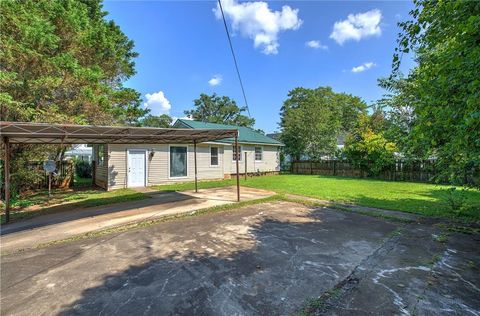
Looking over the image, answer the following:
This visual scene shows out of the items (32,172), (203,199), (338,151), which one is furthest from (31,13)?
(338,151)

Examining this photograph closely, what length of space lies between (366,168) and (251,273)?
650 inches

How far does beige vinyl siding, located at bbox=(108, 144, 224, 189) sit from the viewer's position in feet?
39.1

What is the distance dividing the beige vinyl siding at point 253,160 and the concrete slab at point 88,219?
8504 mm

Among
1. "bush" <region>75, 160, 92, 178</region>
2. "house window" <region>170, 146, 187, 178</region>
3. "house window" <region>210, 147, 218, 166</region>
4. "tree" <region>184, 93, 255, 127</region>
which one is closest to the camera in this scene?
"house window" <region>170, 146, 187, 178</region>

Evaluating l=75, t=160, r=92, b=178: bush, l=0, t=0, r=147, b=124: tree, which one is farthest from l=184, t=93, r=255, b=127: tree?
l=0, t=0, r=147, b=124: tree

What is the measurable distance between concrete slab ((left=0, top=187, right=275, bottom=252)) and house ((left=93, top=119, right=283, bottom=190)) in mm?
→ 4023

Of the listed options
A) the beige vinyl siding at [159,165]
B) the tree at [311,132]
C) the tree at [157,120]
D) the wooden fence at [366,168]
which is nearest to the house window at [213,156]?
the beige vinyl siding at [159,165]

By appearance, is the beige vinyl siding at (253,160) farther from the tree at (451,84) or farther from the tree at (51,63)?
the tree at (451,84)

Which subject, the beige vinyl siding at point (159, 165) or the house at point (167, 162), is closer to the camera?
the beige vinyl siding at point (159, 165)

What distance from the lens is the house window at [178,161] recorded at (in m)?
14.1

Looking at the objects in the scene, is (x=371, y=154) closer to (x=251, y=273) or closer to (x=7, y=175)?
(x=251, y=273)

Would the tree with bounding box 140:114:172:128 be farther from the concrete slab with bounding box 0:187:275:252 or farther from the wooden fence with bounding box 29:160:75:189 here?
the concrete slab with bounding box 0:187:275:252

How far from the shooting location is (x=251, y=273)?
3350mm

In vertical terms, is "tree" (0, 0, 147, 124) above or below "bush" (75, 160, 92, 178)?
above
